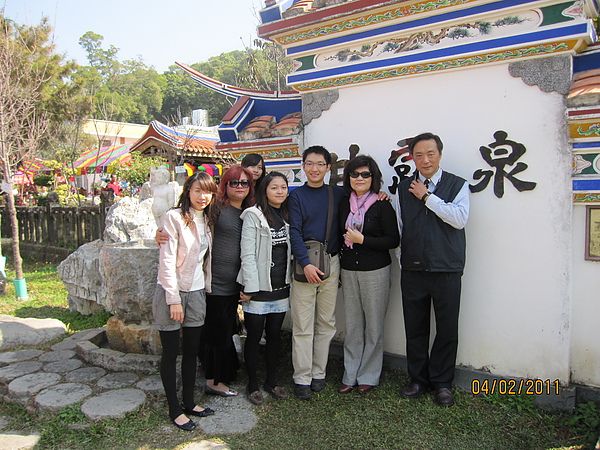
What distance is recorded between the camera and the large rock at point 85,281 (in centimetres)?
570

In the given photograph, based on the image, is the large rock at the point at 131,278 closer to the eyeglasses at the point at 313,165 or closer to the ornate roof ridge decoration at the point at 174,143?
the eyeglasses at the point at 313,165

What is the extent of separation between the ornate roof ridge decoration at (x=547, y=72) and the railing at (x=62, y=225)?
7.75m

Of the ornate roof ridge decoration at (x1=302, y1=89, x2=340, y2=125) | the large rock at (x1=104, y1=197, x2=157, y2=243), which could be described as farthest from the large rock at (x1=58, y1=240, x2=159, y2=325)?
the large rock at (x1=104, y1=197, x2=157, y2=243)

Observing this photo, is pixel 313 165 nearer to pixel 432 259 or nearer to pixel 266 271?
pixel 266 271

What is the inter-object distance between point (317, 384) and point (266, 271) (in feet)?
3.39

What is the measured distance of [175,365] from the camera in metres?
2.92

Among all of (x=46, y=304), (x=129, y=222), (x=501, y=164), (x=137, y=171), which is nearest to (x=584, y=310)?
(x=501, y=164)

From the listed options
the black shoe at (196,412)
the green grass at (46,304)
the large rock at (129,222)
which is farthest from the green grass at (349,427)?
the large rock at (129,222)

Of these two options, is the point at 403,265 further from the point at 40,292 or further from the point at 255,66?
the point at 255,66

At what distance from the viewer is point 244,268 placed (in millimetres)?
3068

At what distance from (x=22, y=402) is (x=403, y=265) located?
2955mm

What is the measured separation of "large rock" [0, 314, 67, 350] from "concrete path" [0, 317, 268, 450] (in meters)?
0.59

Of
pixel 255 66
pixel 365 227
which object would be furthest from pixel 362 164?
pixel 255 66

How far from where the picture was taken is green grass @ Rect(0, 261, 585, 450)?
109 inches
